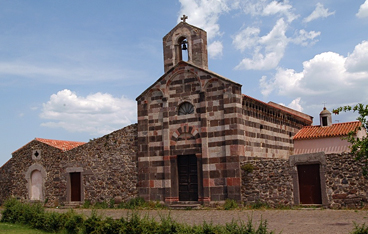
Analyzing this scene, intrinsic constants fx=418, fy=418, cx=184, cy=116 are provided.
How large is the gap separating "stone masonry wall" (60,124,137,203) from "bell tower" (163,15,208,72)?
13.9 feet

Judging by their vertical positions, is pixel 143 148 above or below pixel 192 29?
below

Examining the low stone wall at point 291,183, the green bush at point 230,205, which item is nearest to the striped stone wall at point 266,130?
the low stone wall at point 291,183

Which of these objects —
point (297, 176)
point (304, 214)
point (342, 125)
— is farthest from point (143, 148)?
point (342, 125)

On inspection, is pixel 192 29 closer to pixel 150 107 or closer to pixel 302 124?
pixel 150 107

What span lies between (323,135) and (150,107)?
406 inches

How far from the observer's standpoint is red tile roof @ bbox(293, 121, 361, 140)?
2430 centimetres

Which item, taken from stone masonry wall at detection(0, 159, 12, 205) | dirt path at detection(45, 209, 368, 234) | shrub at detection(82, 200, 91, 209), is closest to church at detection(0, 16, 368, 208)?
shrub at detection(82, 200, 91, 209)

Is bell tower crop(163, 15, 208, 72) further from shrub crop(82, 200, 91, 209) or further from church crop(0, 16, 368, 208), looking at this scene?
shrub crop(82, 200, 91, 209)

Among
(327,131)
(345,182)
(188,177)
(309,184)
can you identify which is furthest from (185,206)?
(327,131)

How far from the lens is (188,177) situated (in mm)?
20703

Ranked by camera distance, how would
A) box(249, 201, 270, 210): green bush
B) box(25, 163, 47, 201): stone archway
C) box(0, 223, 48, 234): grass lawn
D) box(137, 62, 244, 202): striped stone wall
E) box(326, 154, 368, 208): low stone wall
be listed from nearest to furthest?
box(0, 223, 48, 234): grass lawn → box(326, 154, 368, 208): low stone wall → box(249, 201, 270, 210): green bush → box(137, 62, 244, 202): striped stone wall → box(25, 163, 47, 201): stone archway

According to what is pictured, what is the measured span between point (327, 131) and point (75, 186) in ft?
49.5

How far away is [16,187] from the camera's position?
83.4ft

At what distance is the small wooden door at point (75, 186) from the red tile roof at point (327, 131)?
12925mm
